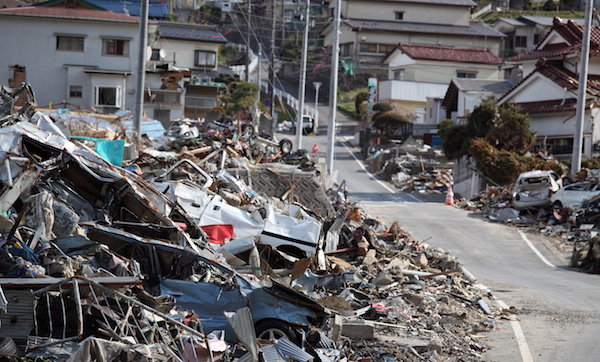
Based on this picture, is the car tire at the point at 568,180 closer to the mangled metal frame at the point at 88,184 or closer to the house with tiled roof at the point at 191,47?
the mangled metal frame at the point at 88,184

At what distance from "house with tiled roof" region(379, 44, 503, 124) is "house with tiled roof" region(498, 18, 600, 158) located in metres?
23.0

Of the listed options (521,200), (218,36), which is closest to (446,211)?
(521,200)

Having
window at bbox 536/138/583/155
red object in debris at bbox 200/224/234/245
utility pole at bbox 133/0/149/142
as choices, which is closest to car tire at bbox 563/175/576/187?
window at bbox 536/138/583/155

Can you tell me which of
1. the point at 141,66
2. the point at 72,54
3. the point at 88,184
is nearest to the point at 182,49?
the point at 72,54

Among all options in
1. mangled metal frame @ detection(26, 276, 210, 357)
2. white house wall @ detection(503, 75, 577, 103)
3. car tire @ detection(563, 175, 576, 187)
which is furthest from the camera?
white house wall @ detection(503, 75, 577, 103)

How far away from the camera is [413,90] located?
65312mm

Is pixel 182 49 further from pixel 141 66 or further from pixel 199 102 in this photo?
pixel 141 66

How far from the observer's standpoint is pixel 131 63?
36906mm

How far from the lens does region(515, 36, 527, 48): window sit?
78500 millimetres

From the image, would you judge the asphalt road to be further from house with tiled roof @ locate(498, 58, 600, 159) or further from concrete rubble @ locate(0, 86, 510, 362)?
house with tiled roof @ locate(498, 58, 600, 159)

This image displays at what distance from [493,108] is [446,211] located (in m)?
10.9

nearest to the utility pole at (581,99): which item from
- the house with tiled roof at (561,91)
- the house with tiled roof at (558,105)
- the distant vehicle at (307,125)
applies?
the house with tiled roof at (558,105)

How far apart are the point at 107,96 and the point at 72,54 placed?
9.75 feet

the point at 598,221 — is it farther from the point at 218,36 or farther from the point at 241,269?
the point at 218,36
